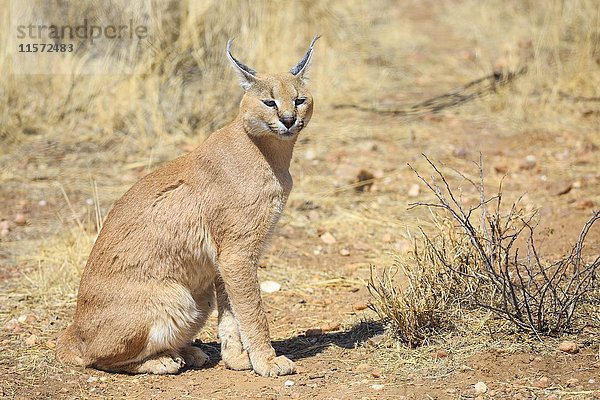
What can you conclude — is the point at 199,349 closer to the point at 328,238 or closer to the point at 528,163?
the point at 328,238

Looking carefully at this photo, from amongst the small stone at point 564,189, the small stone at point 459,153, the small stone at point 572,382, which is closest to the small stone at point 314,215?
the small stone at point 459,153

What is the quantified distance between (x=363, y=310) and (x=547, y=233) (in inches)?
66.7

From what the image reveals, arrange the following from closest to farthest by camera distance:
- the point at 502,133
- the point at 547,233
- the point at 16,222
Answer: the point at 547,233
the point at 16,222
the point at 502,133

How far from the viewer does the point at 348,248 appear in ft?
22.5

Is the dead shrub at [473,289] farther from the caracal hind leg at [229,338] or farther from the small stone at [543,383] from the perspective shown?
the caracal hind leg at [229,338]

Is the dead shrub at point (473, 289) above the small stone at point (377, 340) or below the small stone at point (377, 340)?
above

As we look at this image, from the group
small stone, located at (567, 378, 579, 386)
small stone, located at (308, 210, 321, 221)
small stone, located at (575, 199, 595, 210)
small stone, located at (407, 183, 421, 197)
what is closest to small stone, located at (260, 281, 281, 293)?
small stone, located at (308, 210, 321, 221)

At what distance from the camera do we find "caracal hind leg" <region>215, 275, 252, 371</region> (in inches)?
192

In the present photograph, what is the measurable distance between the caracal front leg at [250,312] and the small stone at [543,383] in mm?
1283

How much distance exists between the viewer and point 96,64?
374 inches

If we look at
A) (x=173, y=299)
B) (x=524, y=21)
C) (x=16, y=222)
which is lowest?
(x=16, y=222)

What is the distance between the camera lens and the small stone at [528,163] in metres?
8.21

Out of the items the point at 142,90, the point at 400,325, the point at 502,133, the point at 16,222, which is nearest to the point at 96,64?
the point at 142,90

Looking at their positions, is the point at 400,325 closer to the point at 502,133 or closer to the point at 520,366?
the point at 520,366
